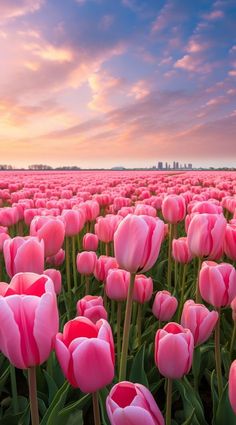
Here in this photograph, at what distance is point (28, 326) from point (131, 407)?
12.7 inches

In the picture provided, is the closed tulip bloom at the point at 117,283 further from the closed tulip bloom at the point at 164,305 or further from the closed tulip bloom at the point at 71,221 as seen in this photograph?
the closed tulip bloom at the point at 71,221

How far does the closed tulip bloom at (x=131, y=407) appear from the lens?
3.03 feet

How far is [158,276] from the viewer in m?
4.11

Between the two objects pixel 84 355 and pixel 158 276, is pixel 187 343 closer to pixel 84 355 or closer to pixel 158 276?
pixel 84 355

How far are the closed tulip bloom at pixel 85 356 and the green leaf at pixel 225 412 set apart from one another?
78 centimetres

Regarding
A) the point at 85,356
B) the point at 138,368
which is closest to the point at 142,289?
the point at 138,368

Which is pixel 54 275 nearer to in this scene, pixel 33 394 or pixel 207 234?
pixel 207 234

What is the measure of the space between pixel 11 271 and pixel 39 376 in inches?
35.3

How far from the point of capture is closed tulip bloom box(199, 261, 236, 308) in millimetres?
1736

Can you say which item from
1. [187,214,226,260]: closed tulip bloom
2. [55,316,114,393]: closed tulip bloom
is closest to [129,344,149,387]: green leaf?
[187,214,226,260]: closed tulip bloom

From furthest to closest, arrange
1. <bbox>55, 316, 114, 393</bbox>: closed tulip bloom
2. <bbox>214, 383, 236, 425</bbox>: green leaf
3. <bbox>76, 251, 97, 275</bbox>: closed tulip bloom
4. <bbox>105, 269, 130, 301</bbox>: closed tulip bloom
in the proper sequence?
<bbox>76, 251, 97, 275</bbox>: closed tulip bloom < <bbox>105, 269, 130, 301</bbox>: closed tulip bloom < <bbox>214, 383, 236, 425</bbox>: green leaf < <bbox>55, 316, 114, 393</bbox>: closed tulip bloom

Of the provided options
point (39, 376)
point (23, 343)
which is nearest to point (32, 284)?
point (23, 343)

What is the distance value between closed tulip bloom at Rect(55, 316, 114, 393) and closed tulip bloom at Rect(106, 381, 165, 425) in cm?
8

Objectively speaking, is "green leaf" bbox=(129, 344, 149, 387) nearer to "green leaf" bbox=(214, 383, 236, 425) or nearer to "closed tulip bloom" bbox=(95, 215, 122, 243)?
"green leaf" bbox=(214, 383, 236, 425)
